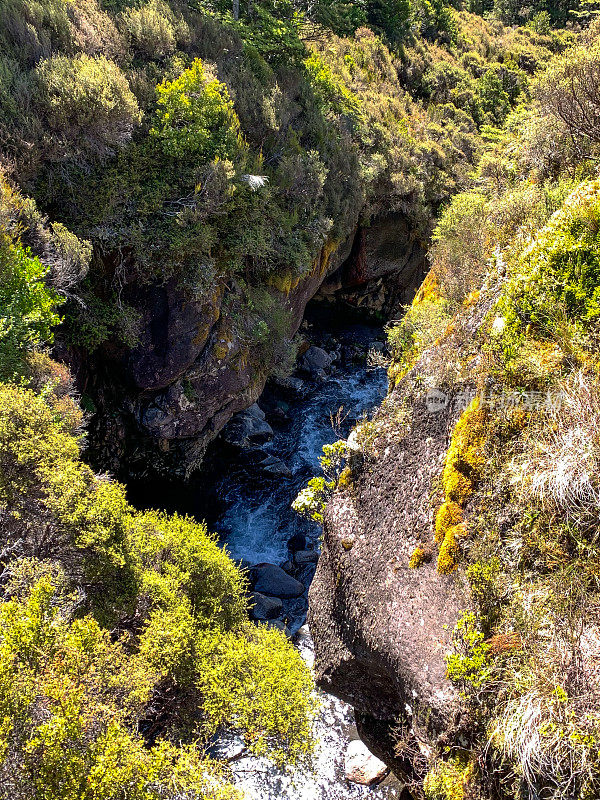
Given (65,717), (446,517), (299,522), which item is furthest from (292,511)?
(65,717)

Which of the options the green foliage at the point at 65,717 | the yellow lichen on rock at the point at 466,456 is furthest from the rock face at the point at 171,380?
the yellow lichen on rock at the point at 466,456

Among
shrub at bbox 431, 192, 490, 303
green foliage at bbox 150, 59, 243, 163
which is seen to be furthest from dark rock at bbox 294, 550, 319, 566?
green foliage at bbox 150, 59, 243, 163

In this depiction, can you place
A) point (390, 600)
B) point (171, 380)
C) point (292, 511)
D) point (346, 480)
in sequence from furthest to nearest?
point (292, 511) < point (171, 380) < point (346, 480) < point (390, 600)

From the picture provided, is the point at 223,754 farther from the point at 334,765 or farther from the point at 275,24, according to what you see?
the point at 275,24

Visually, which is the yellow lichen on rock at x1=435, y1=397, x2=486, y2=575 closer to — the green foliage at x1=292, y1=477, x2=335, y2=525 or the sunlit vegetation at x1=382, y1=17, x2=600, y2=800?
the sunlit vegetation at x1=382, y1=17, x2=600, y2=800

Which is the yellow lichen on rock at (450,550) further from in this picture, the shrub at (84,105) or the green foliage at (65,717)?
the shrub at (84,105)

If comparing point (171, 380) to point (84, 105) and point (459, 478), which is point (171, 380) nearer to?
point (84, 105)

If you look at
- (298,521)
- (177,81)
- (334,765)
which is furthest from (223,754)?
(177,81)

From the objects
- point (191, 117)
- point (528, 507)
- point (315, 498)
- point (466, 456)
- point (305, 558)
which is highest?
point (191, 117)
